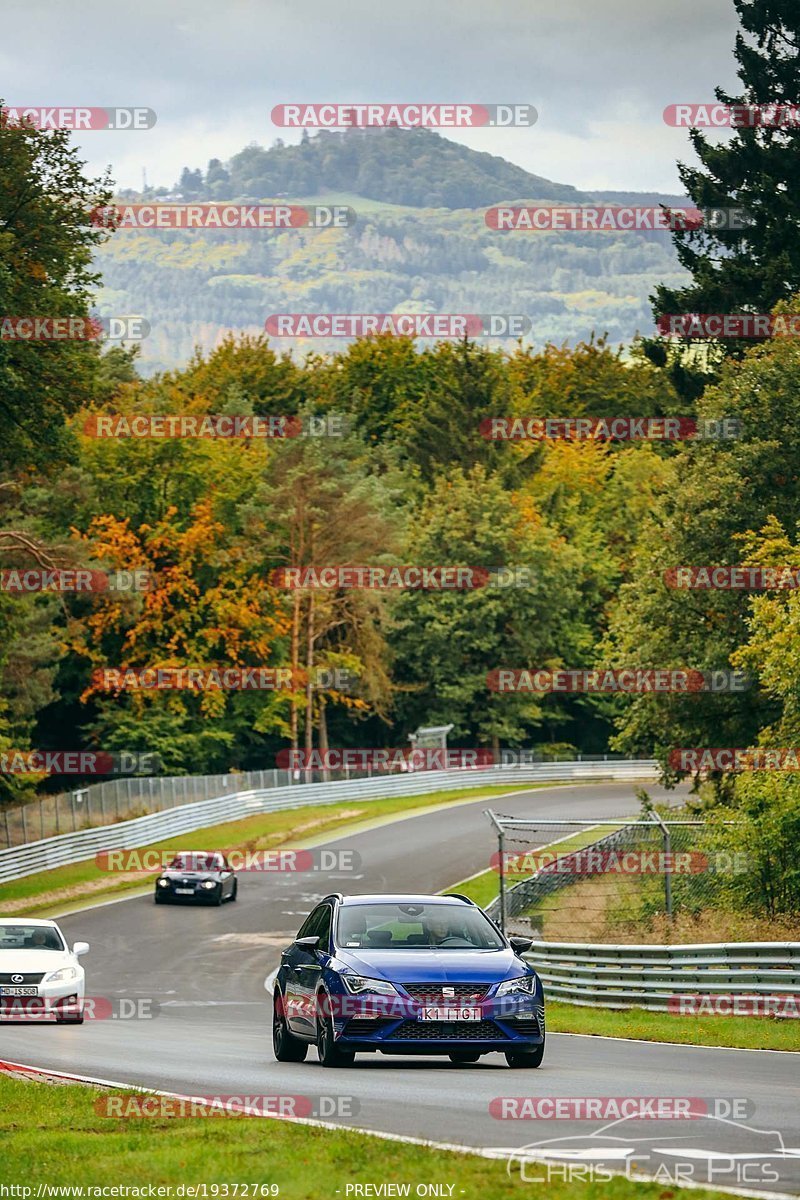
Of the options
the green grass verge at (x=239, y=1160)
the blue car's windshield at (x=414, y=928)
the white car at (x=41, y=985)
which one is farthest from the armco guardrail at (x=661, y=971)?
the green grass verge at (x=239, y=1160)

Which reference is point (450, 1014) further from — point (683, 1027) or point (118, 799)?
point (118, 799)

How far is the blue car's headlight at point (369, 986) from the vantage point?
1471 centimetres

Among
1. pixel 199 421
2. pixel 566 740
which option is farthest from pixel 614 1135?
pixel 566 740

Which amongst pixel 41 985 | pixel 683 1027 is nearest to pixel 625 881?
pixel 683 1027

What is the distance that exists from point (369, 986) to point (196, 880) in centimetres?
3305

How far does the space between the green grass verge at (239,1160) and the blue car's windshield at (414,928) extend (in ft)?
14.3

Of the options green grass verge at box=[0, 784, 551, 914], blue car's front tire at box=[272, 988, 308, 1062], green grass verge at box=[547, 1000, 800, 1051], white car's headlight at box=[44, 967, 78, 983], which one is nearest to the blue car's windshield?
blue car's front tire at box=[272, 988, 308, 1062]

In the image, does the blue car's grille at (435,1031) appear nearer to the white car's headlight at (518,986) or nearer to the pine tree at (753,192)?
the white car's headlight at (518,986)

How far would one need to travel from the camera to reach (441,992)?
14.7 meters

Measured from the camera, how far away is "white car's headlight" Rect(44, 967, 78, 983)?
930 inches

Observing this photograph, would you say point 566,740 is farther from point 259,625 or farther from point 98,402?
point 98,402

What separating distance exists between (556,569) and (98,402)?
49.2 m

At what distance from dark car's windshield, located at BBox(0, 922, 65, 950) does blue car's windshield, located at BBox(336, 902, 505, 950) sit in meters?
10.2

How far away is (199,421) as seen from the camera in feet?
270
